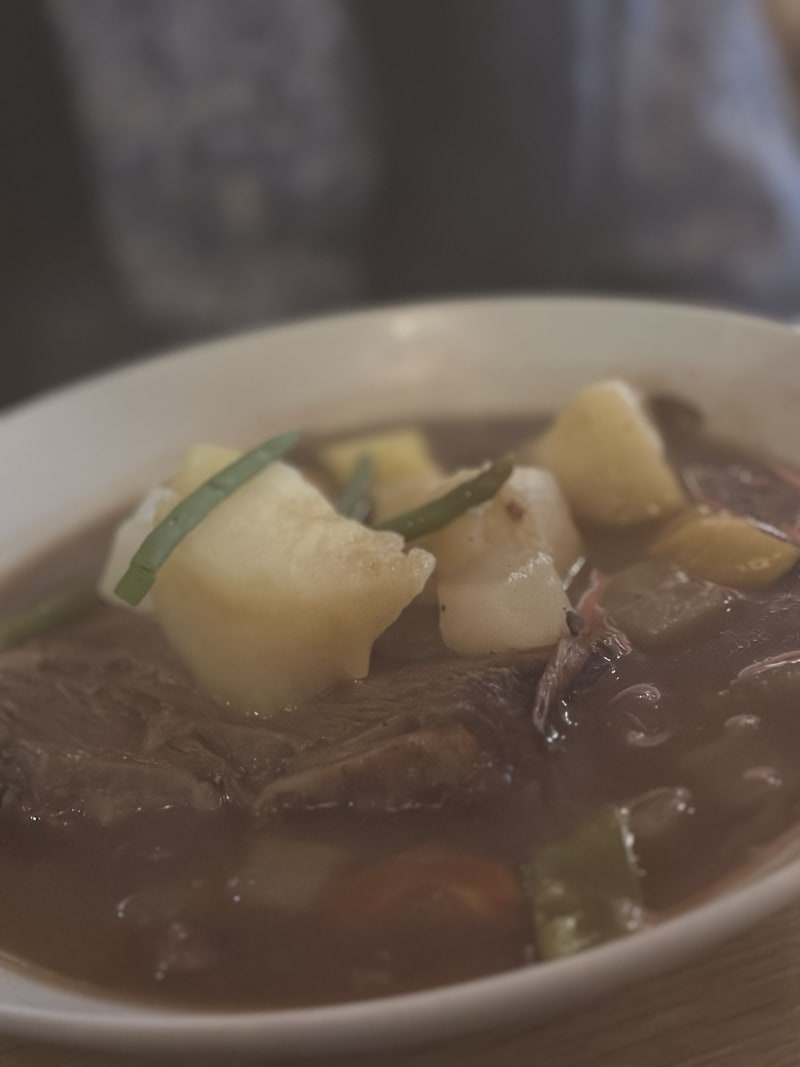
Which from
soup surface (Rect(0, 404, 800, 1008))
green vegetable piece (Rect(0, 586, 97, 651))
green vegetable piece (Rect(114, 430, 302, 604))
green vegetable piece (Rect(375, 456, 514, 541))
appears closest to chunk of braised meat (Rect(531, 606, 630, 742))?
soup surface (Rect(0, 404, 800, 1008))

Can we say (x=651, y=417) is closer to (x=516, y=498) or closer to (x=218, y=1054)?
(x=516, y=498)

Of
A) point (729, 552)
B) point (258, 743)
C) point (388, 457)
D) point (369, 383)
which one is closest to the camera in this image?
point (258, 743)

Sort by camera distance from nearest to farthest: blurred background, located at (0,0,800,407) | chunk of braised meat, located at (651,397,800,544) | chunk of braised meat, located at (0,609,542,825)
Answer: chunk of braised meat, located at (0,609,542,825) → chunk of braised meat, located at (651,397,800,544) → blurred background, located at (0,0,800,407)

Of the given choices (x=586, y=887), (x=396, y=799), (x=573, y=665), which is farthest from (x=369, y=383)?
(x=586, y=887)

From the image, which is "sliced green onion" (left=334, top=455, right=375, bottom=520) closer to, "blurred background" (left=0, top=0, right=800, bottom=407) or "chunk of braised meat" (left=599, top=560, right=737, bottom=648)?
"chunk of braised meat" (left=599, top=560, right=737, bottom=648)

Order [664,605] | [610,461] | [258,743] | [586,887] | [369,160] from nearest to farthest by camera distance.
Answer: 1. [586,887]
2. [258,743]
3. [664,605]
4. [610,461]
5. [369,160]

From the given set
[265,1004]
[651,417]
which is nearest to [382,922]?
[265,1004]

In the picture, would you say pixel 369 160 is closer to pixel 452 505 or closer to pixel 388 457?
pixel 388 457

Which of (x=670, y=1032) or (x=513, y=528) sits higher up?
(x=513, y=528)
